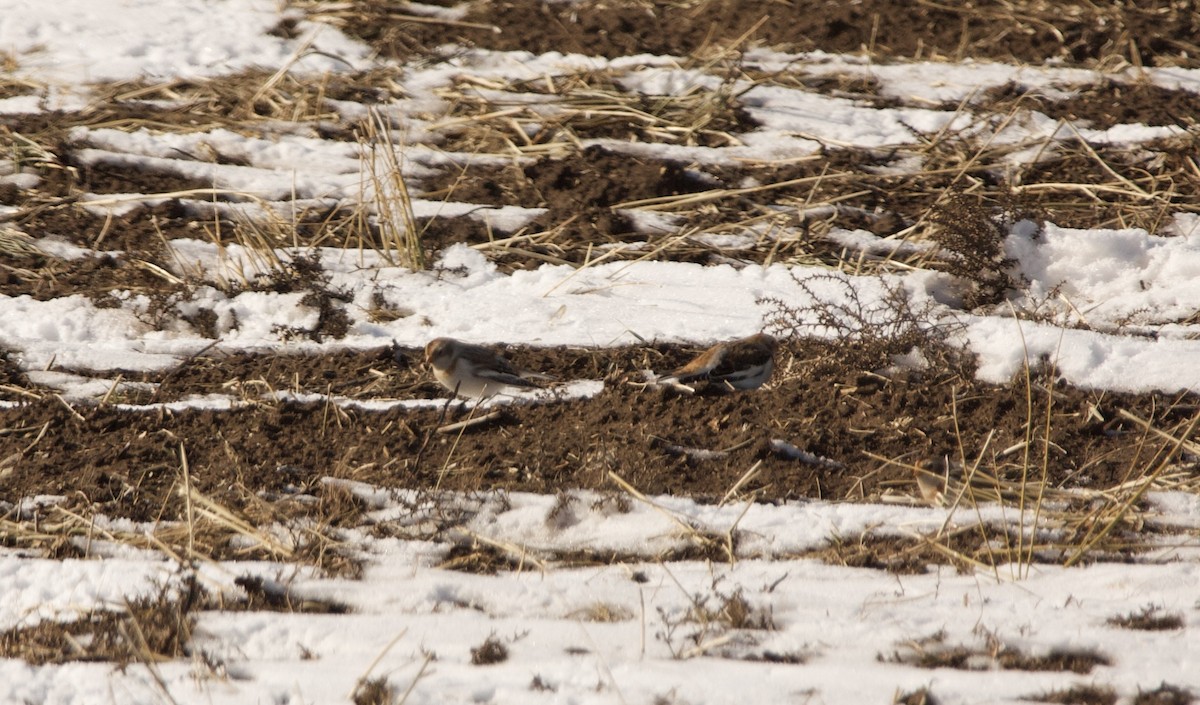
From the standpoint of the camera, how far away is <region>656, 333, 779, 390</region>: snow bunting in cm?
472

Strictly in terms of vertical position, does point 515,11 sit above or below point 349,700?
above

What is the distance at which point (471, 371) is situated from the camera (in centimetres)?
465

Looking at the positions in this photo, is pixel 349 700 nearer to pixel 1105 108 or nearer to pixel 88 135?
pixel 88 135

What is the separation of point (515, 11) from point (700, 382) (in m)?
5.14

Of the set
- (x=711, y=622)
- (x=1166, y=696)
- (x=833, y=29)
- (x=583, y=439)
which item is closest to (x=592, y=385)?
(x=583, y=439)

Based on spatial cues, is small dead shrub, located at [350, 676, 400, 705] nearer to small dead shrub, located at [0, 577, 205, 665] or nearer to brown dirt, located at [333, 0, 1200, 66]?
small dead shrub, located at [0, 577, 205, 665]

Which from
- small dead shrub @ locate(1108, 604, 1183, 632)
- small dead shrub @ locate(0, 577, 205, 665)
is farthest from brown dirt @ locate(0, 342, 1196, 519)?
small dead shrub @ locate(1108, 604, 1183, 632)

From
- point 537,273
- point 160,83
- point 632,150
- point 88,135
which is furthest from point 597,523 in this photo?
point 160,83

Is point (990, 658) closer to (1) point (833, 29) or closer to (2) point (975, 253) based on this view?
(2) point (975, 253)

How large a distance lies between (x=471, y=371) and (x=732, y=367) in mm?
1015

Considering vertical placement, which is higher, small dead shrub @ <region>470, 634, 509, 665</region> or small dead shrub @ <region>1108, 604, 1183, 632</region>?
small dead shrub @ <region>1108, 604, 1183, 632</region>

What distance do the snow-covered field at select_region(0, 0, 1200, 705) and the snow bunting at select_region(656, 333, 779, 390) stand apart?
0.52 metres

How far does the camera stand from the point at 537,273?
19.9 feet

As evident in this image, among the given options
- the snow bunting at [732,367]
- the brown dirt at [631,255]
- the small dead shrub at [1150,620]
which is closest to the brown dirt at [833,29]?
the brown dirt at [631,255]
